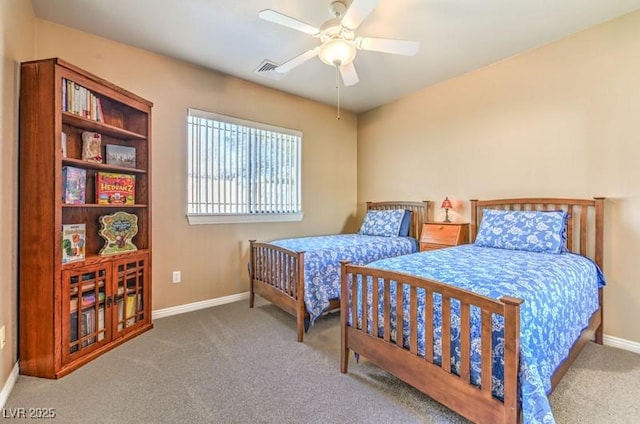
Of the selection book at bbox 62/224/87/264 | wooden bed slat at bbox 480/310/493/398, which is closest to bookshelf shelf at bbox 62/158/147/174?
book at bbox 62/224/87/264

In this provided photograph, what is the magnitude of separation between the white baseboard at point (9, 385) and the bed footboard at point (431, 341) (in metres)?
1.98

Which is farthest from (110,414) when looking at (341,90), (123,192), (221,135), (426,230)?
(341,90)

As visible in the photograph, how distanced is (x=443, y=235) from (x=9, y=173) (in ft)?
12.3

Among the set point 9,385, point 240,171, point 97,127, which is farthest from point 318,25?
point 9,385

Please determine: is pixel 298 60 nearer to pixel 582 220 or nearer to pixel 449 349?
pixel 449 349

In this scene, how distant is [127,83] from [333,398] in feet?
10.6

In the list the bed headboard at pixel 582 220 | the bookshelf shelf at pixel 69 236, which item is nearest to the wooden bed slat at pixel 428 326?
the bed headboard at pixel 582 220

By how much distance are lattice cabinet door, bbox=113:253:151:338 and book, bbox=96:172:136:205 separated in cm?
51

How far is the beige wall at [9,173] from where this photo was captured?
5.81 feet

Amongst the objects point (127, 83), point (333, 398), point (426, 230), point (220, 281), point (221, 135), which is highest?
point (127, 83)

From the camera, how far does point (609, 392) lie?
1.83 m

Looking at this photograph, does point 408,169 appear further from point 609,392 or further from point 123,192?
point 123,192

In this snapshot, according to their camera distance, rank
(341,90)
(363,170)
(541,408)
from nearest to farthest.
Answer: (541,408)
(341,90)
(363,170)

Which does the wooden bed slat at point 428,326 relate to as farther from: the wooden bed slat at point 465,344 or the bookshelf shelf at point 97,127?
the bookshelf shelf at point 97,127
